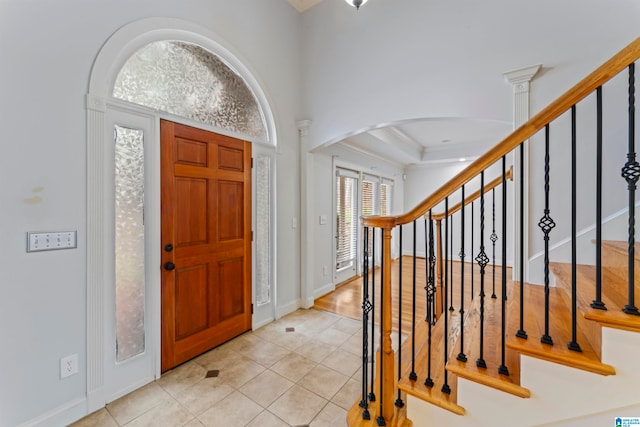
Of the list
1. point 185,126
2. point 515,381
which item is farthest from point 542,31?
point 185,126

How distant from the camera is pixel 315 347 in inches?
103

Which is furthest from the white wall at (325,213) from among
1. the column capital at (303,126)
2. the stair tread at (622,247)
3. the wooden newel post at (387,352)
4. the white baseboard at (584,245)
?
the stair tread at (622,247)

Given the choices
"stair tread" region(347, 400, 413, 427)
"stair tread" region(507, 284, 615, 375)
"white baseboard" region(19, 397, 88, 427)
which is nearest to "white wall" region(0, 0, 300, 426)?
"white baseboard" region(19, 397, 88, 427)

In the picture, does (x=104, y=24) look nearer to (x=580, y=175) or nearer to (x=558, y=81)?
(x=558, y=81)

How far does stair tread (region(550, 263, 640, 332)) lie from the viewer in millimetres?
1008

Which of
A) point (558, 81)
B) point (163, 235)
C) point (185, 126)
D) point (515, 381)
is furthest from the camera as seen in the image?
point (185, 126)

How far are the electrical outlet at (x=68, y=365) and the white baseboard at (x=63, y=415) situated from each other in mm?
184

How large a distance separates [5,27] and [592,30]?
12.4 feet

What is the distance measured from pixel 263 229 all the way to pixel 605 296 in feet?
9.10

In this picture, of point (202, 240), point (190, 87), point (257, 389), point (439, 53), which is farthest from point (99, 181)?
point (439, 53)

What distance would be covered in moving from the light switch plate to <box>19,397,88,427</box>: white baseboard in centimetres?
100

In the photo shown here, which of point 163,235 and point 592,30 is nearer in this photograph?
point 592,30

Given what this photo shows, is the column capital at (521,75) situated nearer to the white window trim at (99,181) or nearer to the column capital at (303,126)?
the column capital at (303,126)

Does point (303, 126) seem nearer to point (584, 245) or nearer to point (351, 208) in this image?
point (351, 208)
